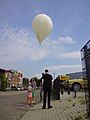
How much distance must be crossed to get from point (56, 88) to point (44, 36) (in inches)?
298

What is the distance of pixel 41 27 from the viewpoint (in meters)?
11.9

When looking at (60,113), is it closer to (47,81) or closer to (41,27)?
(47,81)

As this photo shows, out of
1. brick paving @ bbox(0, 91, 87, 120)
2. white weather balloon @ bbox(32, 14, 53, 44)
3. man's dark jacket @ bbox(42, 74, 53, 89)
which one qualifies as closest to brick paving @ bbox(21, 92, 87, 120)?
brick paving @ bbox(0, 91, 87, 120)

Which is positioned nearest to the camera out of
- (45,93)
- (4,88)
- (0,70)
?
(45,93)

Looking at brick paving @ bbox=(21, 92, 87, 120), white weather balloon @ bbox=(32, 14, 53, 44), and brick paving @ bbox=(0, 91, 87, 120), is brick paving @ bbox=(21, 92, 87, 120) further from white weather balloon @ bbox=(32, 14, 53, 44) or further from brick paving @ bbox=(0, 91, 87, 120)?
white weather balloon @ bbox=(32, 14, 53, 44)

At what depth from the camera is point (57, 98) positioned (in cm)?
1898

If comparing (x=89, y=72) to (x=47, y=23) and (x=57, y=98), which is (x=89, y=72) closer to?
(x=47, y=23)

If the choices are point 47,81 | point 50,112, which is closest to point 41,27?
point 47,81

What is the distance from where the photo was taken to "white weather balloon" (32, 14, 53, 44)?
38.9 feet

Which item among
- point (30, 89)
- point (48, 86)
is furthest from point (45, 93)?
point (30, 89)

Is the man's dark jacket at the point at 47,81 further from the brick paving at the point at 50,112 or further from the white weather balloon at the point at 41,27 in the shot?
the white weather balloon at the point at 41,27

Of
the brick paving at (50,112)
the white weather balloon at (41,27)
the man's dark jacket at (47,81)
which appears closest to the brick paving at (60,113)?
the brick paving at (50,112)

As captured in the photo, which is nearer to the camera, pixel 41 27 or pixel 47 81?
pixel 41 27

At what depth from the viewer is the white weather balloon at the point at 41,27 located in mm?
11844
